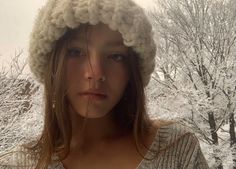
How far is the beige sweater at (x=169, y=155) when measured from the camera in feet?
2.06

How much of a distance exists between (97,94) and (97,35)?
95 millimetres

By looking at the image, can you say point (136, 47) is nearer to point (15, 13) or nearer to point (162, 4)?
point (15, 13)

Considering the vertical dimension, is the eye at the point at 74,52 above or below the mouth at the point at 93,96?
above

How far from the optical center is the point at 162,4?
16.0ft

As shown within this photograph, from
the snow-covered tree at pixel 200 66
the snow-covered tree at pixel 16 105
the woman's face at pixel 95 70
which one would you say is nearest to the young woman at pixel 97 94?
the woman's face at pixel 95 70

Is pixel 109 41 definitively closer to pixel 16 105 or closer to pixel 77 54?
pixel 77 54

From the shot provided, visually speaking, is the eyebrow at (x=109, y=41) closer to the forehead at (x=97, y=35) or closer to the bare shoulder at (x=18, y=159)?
the forehead at (x=97, y=35)

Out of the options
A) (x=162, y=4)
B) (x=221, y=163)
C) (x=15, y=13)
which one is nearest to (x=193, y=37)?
(x=162, y=4)

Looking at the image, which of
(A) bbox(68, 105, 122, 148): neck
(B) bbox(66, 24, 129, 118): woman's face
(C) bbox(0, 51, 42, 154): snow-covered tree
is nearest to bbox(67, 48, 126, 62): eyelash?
(B) bbox(66, 24, 129, 118): woman's face

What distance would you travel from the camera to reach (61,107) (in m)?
0.64

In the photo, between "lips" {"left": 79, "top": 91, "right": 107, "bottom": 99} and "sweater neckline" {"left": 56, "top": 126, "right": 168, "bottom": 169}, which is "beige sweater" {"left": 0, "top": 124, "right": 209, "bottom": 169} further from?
"lips" {"left": 79, "top": 91, "right": 107, "bottom": 99}

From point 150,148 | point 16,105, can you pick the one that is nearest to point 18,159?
point 150,148

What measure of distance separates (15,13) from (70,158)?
326 centimetres

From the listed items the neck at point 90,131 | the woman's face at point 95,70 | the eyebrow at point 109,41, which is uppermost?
the eyebrow at point 109,41
